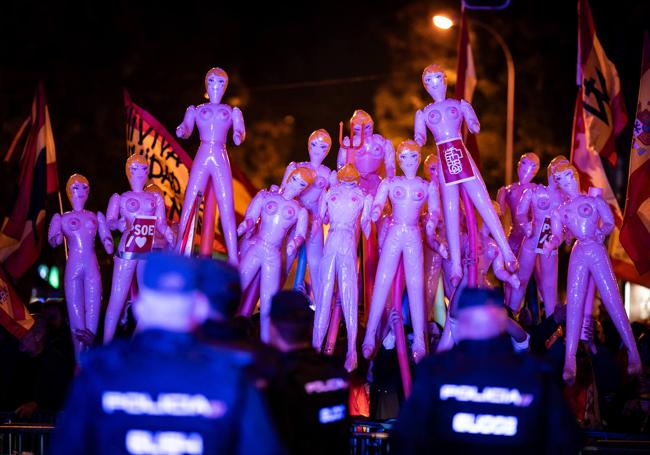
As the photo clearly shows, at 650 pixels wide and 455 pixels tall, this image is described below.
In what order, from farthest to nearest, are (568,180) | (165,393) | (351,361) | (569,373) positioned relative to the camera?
1. (568,180)
2. (351,361)
3. (569,373)
4. (165,393)

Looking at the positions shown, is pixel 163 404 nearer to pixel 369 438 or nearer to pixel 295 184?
pixel 369 438

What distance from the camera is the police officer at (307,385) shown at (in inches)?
190

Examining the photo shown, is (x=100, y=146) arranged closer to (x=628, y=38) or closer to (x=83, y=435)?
(x=628, y=38)

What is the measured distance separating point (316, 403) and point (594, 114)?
739 centimetres

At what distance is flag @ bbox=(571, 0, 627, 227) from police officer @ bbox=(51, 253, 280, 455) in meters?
8.13

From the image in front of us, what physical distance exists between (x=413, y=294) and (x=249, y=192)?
4.77 meters

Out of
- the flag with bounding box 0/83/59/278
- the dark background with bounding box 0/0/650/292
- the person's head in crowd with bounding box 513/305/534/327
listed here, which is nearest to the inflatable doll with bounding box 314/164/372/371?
the person's head in crowd with bounding box 513/305/534/327

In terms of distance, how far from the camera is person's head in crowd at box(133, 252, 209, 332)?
3740 mm

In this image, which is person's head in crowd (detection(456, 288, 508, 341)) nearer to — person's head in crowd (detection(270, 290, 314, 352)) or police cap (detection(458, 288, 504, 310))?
police cap (detection(458, 288, 504, 310))

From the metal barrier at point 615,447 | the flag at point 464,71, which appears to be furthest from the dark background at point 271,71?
the metal barrier at point 615,447

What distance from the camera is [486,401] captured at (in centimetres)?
452

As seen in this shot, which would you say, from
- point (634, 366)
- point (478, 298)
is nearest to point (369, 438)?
point (478, 298)

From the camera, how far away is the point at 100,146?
74.2 ft

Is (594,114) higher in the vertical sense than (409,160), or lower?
higher
